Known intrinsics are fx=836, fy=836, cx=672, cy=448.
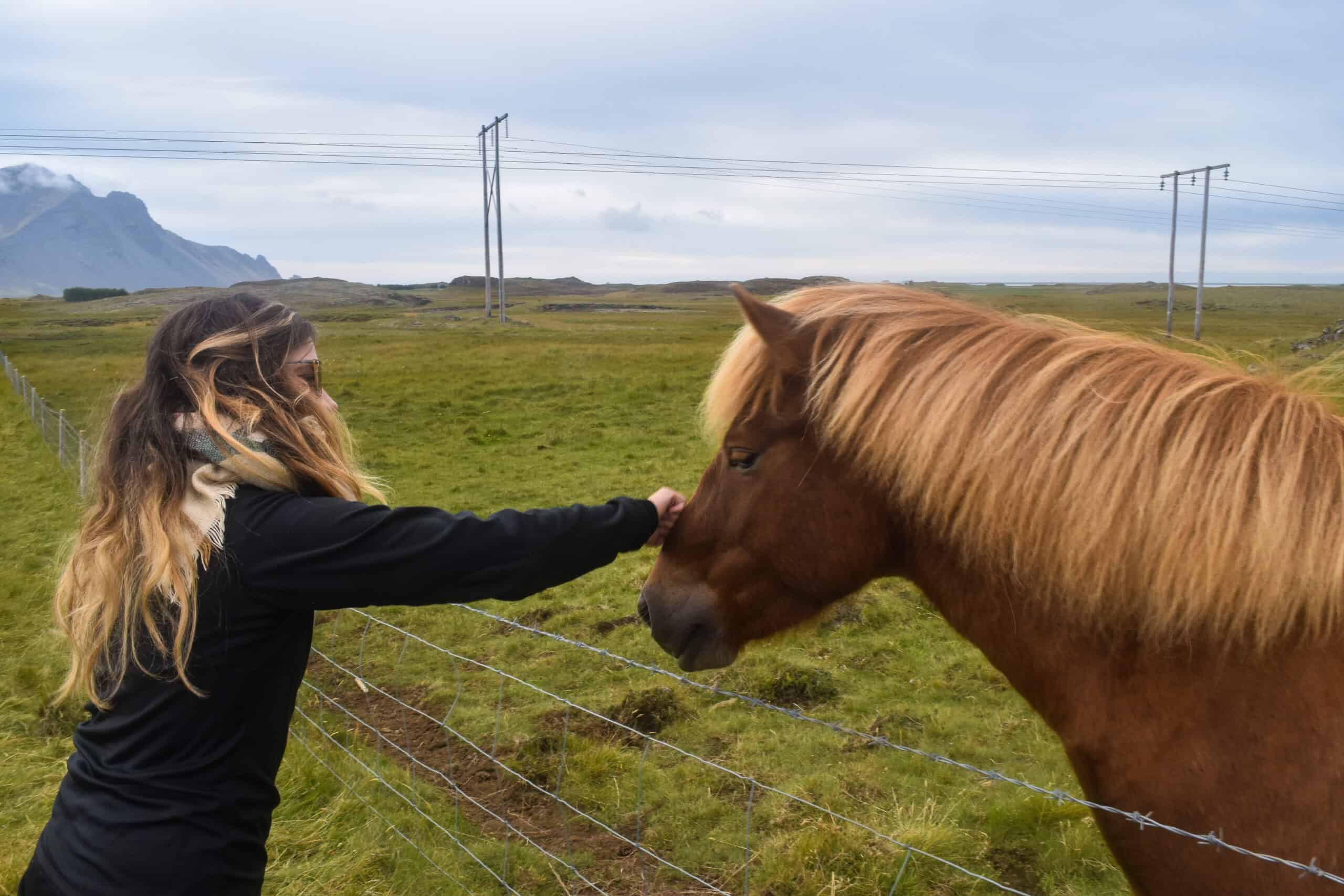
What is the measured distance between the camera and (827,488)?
2.00 meters

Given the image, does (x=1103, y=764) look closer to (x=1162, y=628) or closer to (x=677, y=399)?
(x=1162, y=628)

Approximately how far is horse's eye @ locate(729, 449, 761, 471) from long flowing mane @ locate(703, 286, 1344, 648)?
5.4 inches

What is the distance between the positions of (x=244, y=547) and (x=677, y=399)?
54.0 ft

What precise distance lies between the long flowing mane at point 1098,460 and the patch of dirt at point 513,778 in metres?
2.60

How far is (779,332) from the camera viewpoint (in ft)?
6.70

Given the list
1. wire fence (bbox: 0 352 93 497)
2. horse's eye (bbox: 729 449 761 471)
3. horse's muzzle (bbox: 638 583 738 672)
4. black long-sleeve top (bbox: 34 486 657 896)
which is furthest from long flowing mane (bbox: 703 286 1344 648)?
wire fence (bbox: 0 352 93 497)

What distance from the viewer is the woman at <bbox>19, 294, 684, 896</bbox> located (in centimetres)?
173

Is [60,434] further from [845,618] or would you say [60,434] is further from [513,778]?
[845,618]

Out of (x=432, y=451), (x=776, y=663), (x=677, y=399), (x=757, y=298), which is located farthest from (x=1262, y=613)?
(x=677, y=399)

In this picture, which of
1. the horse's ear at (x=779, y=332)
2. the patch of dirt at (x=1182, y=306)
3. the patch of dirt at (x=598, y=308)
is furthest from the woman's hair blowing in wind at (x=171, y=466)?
the patch of dirt at (x=598, y=308)

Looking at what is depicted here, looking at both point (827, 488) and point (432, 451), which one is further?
point (432, 451)

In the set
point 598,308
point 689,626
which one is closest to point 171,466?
point 689,626

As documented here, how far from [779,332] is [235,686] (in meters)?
1.46

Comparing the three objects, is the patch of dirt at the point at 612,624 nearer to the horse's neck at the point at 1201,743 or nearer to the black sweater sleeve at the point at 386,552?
the black sweater sleeve at the point at 386,552
